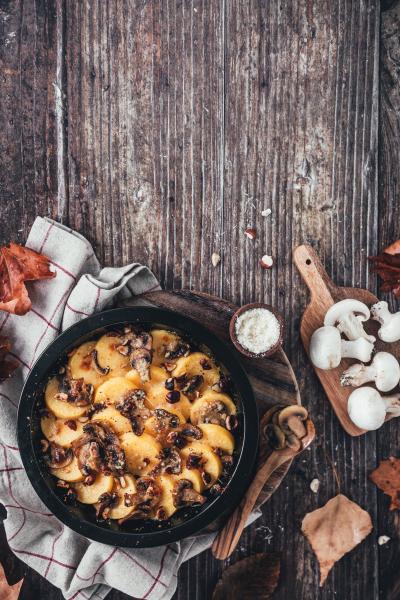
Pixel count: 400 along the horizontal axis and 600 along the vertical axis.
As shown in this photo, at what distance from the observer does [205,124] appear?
2.10 metres

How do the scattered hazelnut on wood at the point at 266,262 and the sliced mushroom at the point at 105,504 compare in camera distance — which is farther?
the scattered hazelnut on wood at the point at 266,262

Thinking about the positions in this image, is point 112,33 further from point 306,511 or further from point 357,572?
point 357,572

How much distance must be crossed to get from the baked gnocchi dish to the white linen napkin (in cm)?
19

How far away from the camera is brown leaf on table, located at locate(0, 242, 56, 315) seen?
1.93 m

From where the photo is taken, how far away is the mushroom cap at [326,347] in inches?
78.0

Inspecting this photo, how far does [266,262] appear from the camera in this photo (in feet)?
6.85

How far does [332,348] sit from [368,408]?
23 cm

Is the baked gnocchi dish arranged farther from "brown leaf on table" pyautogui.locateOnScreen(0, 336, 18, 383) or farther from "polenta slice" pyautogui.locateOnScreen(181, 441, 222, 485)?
"brown leaf on table" pyautogui.locateOnScreen(0, 336, 18, 383)

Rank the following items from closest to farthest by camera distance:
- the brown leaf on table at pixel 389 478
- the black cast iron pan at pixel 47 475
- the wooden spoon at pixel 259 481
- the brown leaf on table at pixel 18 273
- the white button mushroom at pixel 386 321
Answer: the black cast iron pan at pixel 47 475 < the wooden spoon at pixel 259 481 < the brown leaf on table at pixel 18 273 < the white button mushroom at pixel 386 321 < the brown leaf on table at pixel 389 478

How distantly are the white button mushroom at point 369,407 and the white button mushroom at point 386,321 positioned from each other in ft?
0.61

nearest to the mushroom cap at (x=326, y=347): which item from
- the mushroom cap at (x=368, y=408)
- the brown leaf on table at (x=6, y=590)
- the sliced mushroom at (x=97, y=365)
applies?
the mushroom cap at (x=368, y=408)

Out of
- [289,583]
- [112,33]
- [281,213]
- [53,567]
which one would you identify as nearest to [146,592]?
[53,567]

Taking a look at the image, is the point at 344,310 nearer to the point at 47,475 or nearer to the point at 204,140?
the point at 204,140

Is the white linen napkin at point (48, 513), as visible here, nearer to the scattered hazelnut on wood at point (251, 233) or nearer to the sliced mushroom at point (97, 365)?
the sliced mushroom at point (97, 365)
